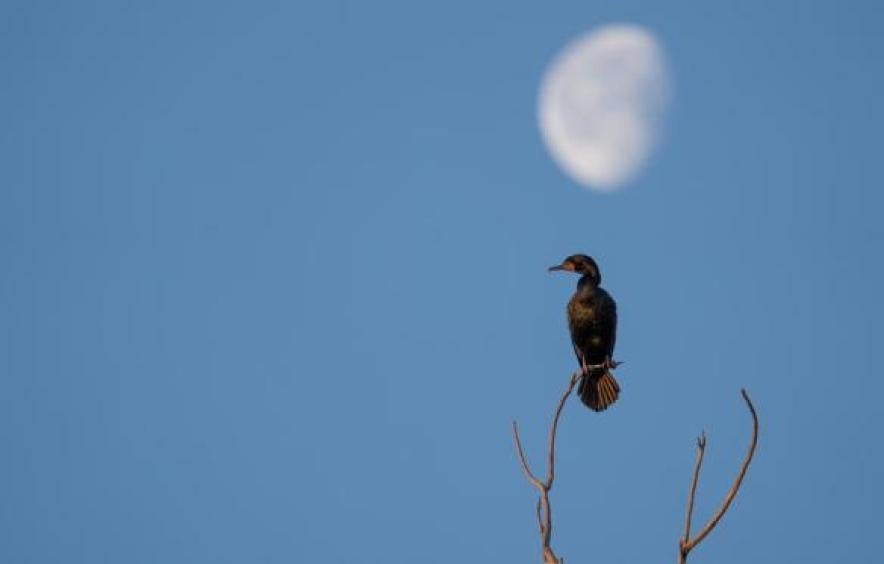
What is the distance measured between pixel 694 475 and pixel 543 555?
87cm

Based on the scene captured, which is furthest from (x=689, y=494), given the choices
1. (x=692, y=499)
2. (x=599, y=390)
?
(x=599, y=390)

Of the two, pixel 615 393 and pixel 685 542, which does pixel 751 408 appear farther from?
pixel 615 393

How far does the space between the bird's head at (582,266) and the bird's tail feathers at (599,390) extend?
92cm

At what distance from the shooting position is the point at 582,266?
434 inches

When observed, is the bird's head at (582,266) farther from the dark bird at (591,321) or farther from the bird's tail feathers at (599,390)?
the bird's tail feathers at (599,390)

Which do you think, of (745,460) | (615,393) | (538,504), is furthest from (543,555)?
(615,393)

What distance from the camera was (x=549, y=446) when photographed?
6328 mm

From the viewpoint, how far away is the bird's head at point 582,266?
36.1 feet

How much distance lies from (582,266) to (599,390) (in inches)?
46.4

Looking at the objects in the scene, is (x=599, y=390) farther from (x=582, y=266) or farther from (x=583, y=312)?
(x=582, y=266)

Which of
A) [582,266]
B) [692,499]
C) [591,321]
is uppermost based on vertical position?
[582,266]

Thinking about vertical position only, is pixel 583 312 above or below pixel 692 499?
above

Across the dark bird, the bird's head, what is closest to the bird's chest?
the dark bird

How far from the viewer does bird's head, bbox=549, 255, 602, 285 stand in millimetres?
11016
